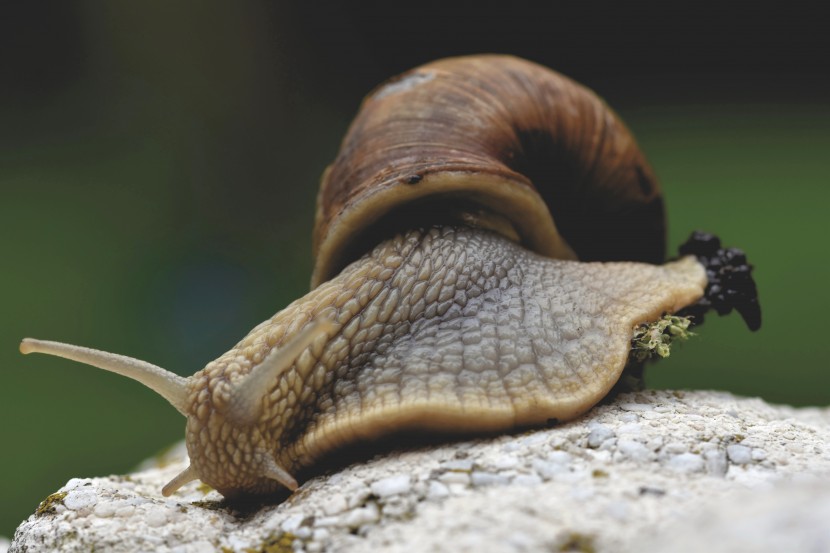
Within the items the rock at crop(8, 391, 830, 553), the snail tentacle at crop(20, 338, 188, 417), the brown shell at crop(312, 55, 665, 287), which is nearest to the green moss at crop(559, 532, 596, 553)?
the rock at crop(8, 391, 830, 553)

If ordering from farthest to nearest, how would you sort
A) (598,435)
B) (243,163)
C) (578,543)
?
(243,163)
(598,435)
(578,543)

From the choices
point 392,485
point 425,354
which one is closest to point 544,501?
point 392,485

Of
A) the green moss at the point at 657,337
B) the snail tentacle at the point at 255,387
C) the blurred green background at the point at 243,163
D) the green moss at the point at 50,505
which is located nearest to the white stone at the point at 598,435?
the green moss at the point at 657,337

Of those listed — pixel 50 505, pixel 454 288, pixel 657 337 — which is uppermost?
pixel 454 288

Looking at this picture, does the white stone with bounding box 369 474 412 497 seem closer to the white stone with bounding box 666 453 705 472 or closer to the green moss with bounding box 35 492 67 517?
the white stone with bounding box 666 453 705 472

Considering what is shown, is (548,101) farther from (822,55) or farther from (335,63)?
(822,55)

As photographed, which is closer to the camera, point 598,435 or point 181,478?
point 598,435

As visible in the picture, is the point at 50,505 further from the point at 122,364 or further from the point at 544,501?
the point at 544,501
